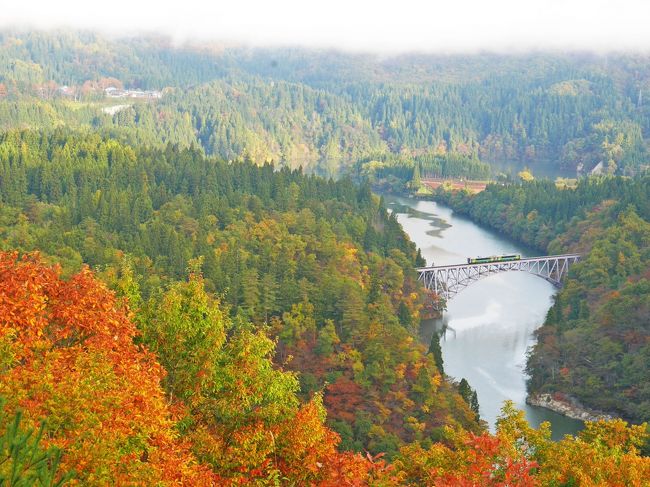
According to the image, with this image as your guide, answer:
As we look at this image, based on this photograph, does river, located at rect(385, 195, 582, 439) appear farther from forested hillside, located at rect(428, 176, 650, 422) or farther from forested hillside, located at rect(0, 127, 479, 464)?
forested hillside, located at rect(0, 127, 479, 464)

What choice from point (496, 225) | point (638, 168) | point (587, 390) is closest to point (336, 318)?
point (587, 390)

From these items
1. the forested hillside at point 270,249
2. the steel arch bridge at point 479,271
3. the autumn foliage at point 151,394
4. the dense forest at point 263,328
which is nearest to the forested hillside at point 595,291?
the dense forest at point 263,328

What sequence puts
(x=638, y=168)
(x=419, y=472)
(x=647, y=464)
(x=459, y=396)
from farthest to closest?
1. (x=638, y=168)
2. (x=459, y=396)
3. (x=419, y=472)
4. (x=647, y=464)

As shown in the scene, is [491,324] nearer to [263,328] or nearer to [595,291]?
[595,291]

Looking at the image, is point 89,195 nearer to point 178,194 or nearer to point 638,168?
point 178,194

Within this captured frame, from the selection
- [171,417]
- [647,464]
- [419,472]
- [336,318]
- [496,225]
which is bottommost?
[496,225]

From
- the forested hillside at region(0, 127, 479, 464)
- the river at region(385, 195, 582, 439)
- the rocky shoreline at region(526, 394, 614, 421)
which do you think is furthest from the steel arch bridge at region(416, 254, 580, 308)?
the rocky shoreline at region(526, 394, 614, 421)
